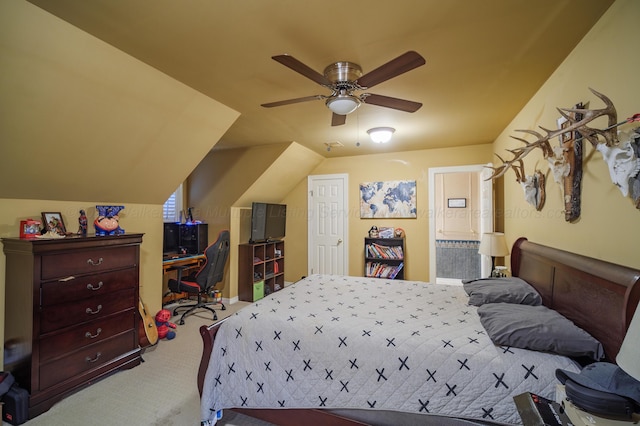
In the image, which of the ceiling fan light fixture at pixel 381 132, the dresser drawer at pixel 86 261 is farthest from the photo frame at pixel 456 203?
the dresser drawer at pixel 86 261

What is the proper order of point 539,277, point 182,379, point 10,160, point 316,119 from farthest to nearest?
point 316,119 < point 182,379 < point 539,277 < point 10,160

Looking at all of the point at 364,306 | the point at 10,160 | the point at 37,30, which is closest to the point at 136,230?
the point at 10,160

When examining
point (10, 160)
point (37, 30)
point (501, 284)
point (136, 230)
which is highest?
point (37, 30)

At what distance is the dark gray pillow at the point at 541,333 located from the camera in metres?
1.44

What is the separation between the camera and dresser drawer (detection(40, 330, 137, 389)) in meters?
2.11

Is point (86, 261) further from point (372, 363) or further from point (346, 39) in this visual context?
point (346, 39)

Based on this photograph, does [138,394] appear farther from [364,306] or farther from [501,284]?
[501,284]

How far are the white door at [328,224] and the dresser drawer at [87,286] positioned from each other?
3.11 meters

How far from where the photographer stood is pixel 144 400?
7.19ft

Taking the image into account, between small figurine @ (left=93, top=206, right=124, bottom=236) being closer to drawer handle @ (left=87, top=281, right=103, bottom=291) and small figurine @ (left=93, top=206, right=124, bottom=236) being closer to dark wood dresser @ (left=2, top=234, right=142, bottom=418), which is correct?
dark wood dresser @ (left=2, top=234, right=142, bottom=418)

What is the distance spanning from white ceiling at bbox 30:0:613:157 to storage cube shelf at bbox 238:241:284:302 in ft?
8.84

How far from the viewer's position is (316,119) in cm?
323

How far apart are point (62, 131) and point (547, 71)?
12.0ft

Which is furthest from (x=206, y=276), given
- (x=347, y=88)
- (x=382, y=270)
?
(x=347, y=88)
